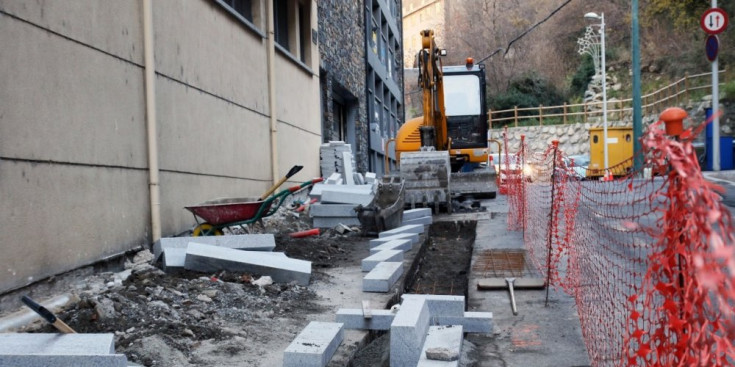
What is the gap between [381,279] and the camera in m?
5.66

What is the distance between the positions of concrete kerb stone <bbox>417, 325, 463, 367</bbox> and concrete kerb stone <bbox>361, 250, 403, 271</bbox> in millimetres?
2647

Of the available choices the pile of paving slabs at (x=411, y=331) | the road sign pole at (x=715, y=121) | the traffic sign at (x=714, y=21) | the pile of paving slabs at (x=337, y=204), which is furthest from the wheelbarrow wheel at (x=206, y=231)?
the traffic sign at (x=714, y=21)

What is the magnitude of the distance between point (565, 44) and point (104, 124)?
4382 centimetres

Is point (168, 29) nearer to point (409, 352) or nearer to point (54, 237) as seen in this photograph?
point (54, 237)

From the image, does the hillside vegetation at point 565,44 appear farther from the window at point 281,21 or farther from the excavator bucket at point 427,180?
the window at point 281,21

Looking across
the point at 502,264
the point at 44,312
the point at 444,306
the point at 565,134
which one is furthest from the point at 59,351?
the point at 565,134

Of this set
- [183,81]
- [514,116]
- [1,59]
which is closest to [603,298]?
[1,59]

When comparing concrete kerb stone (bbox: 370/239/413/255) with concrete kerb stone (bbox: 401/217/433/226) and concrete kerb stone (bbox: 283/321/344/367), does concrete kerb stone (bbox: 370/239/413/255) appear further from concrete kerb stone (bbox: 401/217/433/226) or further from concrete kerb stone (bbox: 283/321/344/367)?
concrete kerb stone (bbox: 283/321/344/367)

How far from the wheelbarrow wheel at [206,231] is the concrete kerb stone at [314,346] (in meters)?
3.20

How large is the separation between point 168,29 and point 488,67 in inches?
1746

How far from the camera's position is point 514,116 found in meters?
39.8

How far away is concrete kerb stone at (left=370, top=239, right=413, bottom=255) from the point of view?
24.5 ft

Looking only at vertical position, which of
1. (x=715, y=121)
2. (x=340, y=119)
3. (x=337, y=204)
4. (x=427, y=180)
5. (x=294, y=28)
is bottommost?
(x=337, y=204)

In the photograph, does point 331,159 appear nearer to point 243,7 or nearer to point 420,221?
point 420,221
